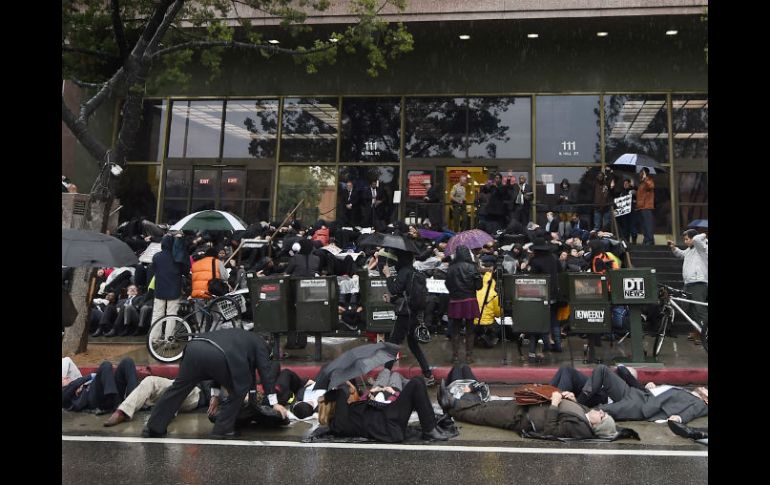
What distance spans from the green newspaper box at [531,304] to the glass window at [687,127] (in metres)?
11.4

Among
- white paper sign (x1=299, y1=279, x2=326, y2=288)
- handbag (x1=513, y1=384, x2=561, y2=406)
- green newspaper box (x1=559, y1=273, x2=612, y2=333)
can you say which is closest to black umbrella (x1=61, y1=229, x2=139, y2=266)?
white paper sign (x1=299, y1=279, x2=326, y2=288)

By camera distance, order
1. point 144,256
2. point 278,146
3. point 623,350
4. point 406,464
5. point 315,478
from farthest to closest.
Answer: point 278,146 → point 144,256 → point 623,350 → point 406,464 → point 315,478

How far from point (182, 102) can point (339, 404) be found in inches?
686

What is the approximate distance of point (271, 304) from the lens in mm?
10672

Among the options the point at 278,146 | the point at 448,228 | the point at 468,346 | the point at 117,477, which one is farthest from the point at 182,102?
the point at 117,477

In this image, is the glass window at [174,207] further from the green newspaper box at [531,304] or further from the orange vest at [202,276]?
the green newspaper box at [531,304]

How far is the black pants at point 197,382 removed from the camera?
21.9 feet

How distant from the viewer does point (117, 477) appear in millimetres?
5473

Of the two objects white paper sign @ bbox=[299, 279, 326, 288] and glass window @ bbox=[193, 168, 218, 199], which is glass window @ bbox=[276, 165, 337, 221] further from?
white paper sign @ bbox=[299, 279, 326, 288]

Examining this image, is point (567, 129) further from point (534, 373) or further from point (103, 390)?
point (103, 390)

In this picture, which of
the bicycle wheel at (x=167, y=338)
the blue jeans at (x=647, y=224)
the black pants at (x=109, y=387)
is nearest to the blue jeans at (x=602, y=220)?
the blue jeans at (x=647, y=224)

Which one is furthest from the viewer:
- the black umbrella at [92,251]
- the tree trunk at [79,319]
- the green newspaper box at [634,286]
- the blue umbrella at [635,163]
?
the blue umbrella at [635,163]

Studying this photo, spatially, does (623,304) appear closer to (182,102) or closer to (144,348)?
(144,348)

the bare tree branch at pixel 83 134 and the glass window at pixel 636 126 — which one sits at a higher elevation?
the glass window at pixel 636 126
